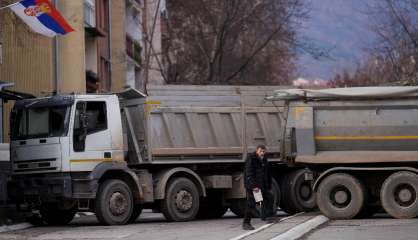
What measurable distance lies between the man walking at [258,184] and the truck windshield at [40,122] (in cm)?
429

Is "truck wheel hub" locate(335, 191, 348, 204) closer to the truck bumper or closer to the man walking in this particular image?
the man walking

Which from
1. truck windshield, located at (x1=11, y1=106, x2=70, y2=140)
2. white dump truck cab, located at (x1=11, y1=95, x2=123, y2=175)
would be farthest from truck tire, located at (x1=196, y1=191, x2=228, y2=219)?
truck windshield, located at (x1=11, y1=106, x2=70, y2=140)

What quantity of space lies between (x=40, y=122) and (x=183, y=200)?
3.76 m

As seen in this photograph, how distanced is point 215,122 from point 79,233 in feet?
16.7

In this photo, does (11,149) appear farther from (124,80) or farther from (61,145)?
(124,80)

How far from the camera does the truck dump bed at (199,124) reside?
22.8 meters

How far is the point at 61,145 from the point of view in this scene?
843 inches

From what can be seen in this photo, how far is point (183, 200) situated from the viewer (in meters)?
22.9

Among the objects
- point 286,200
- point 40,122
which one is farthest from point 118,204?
point 286,200

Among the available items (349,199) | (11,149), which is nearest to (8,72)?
(11,149)

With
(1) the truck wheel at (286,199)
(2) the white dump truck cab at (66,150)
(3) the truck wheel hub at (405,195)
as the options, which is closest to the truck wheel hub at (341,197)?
(3) the truck wheel hub at (405,195)

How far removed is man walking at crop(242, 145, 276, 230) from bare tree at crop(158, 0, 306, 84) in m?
25.9

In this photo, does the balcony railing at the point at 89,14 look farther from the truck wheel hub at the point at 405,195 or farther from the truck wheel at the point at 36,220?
the truck wheel hub at the point at 405,195

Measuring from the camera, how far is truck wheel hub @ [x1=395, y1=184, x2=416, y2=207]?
813 inches
